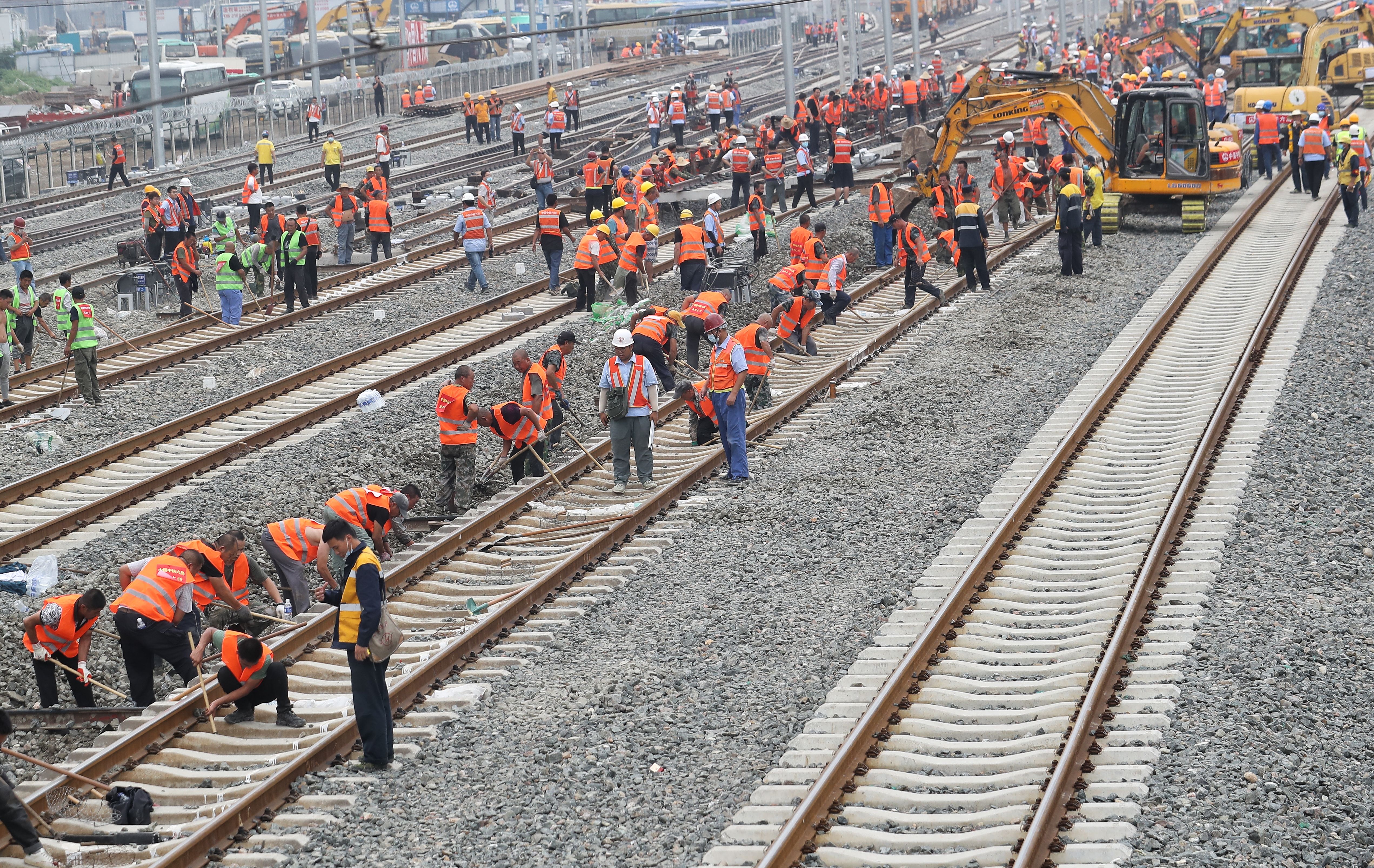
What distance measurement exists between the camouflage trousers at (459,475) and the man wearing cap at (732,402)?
238 cm

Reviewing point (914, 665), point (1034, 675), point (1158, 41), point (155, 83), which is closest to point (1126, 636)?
point (1034, 675)

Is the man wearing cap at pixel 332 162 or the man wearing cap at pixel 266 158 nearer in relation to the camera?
the man wearing cap at pixel 332 162

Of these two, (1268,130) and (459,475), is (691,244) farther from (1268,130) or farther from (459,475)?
(1268,130)

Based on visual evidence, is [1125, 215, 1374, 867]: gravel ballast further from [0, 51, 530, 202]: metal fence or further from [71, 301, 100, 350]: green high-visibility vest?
[0, 51, 530, 202]: metal fence

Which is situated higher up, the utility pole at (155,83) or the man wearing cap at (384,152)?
the utility pole at (155,83)

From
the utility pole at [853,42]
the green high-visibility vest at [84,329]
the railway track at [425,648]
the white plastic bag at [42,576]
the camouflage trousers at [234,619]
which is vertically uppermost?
the utility pole at [853,42]

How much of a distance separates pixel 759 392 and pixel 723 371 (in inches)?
94.4

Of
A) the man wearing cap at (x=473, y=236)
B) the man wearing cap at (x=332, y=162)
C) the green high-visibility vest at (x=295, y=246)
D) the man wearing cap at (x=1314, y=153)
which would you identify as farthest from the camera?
the man wearing cap at (x=332, y=162)

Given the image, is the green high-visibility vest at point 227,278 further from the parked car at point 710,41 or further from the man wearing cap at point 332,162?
the parked car at point 710,41

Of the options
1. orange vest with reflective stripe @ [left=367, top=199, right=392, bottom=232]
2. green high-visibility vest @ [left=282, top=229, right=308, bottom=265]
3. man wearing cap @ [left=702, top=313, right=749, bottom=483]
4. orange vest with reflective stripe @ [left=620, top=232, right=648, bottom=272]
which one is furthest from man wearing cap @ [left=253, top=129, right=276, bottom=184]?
man wearing cap @ [left=702, top=313, right=749, bottom=483]

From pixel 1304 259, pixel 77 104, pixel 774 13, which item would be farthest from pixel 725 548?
pixel 774 13

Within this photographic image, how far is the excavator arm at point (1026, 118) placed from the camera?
1069 inches

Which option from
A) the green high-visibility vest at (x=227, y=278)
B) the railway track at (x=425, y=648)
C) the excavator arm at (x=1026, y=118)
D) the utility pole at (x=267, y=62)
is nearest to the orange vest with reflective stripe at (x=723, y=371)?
the railway track at (x=425, y=648)

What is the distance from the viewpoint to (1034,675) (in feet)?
32.5
